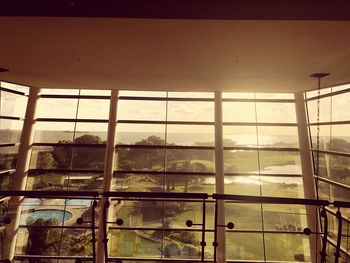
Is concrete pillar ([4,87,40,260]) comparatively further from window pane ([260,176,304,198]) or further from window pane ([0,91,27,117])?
window pane ([260,176,304,198])

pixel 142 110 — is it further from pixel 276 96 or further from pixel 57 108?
pixel 276 96

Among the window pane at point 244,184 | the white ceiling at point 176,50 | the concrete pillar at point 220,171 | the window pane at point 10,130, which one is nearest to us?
the white ceiling at point 176,50

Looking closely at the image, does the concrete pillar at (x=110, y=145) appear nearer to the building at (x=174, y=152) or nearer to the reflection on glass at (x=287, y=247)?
the building at (x=174, y=152)

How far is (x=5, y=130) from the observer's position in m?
6.58

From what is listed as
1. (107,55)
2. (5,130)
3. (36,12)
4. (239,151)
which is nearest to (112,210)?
(5,130)

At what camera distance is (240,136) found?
7285 mm

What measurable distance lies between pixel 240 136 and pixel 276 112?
144 cm

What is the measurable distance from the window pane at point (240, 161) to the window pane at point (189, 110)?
1420 millimetres

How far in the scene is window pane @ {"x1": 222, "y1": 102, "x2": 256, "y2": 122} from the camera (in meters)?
7.32

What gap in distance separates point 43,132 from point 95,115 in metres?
1.79

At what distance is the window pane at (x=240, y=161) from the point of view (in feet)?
23.2

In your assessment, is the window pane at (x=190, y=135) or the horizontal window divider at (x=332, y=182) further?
the window pane at (x=190, y=135)

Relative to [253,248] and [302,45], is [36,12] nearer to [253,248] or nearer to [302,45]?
[302,45]

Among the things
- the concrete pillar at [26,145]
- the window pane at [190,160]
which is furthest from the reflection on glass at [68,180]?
the window pane at [190,160]
